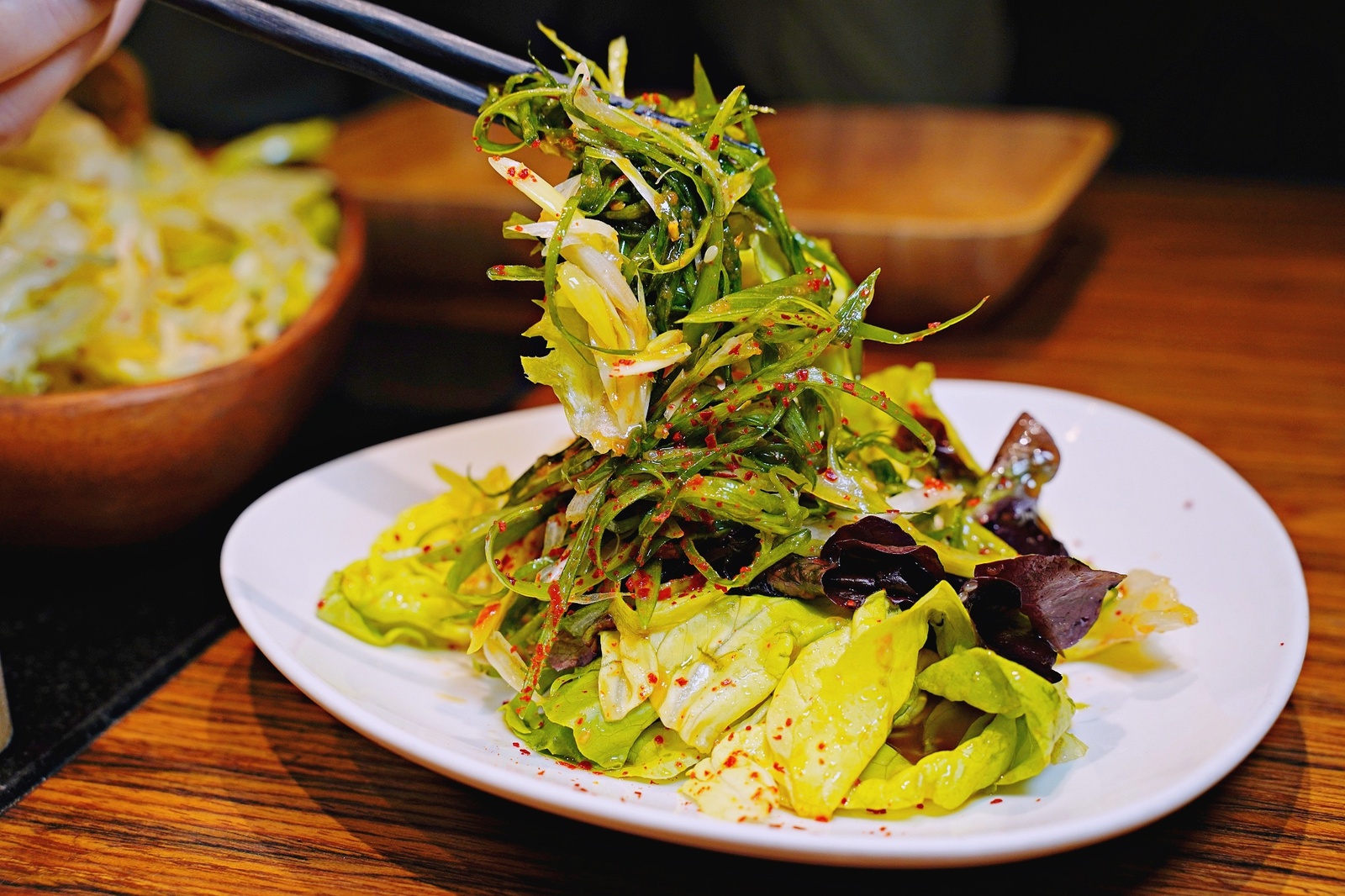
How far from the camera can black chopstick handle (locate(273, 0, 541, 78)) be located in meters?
1.40

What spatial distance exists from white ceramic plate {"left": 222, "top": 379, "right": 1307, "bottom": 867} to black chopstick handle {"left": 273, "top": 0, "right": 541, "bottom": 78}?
28.3 inches

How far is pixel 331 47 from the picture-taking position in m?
1.35

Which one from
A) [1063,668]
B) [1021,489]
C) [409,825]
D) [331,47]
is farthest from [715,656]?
[331,47]

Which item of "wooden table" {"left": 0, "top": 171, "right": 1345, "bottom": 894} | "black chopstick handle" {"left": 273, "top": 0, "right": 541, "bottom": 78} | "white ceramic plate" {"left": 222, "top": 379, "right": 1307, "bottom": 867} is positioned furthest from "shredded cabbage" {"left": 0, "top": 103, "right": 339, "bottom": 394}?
"black chopstick handle" {"left": 273, "top": 0, "right": 541, "bottom": 78}

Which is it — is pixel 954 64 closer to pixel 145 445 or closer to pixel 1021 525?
pixel 1021 525

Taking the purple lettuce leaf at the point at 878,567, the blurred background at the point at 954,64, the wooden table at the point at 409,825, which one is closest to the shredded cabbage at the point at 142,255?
the wooden table at the point at 409,825

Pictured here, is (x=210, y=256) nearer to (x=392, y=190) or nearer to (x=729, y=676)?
(x=392, y=190)

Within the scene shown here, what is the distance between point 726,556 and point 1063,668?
19.7 inches

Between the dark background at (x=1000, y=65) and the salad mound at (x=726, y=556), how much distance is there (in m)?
4.34

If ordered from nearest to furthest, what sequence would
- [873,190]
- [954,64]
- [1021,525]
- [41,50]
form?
[41,50], [1021,525], [873,190], [954,64]

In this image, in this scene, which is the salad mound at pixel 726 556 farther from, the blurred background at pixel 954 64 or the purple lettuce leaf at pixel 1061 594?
the blurred background at pixel 954 64

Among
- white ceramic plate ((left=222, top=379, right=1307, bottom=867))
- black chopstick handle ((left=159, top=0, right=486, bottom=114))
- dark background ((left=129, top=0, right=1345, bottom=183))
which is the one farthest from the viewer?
dark background ((left=129, top=0, right=1345, bottom=183))

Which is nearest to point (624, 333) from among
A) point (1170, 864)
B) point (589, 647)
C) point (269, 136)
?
point (589, 647)

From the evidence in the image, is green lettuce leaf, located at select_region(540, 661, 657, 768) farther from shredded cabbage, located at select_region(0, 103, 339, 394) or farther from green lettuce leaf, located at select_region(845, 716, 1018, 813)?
shredded cabbage, located at select_region(0, 103, 339, 394)
